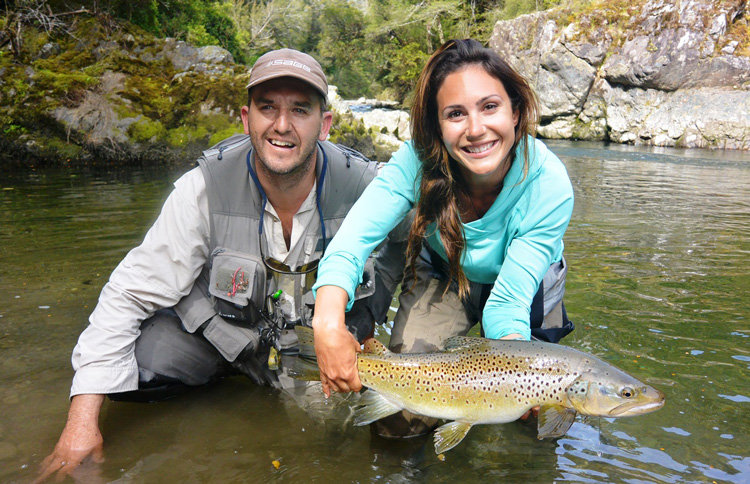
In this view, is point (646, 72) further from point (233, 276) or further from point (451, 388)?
point (451, 388)

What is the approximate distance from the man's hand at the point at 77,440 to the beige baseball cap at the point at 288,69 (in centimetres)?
191

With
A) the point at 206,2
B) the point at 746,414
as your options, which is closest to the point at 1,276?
the point at 746,414

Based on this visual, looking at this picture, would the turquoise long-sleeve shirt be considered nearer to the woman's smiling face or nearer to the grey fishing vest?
the woman's smiling face

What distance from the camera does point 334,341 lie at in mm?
2635

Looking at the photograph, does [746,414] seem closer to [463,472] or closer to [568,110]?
[463,472]

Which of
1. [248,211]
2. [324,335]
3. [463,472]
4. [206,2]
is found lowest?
[463,472]

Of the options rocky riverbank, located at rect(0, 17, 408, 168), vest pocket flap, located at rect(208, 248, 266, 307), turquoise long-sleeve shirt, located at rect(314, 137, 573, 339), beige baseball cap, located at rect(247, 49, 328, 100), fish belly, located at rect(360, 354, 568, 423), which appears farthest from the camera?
rocky riverbank, located at rect(0, 17, 408, 168)

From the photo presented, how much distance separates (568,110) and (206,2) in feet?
65.9

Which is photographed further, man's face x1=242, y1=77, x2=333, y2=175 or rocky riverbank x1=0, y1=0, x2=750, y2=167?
rocky riverbank x1=0, y1=0, x2=750, y2=167

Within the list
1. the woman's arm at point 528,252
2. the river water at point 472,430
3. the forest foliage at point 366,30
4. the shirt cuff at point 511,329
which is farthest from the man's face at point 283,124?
the forest foliage at point 366,30

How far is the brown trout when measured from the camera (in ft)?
8.50

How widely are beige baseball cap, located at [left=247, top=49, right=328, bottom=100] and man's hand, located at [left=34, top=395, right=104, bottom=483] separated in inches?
75.3

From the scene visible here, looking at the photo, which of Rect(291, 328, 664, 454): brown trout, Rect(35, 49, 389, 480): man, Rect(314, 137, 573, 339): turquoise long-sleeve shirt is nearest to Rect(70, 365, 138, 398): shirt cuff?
Rect(35, 49, 389, 480): man

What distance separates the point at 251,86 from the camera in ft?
11.1
